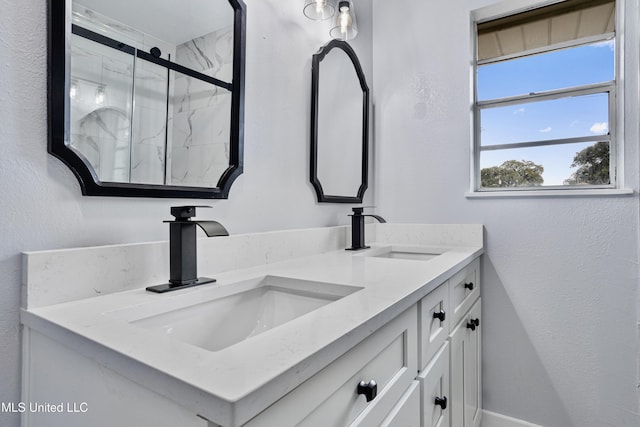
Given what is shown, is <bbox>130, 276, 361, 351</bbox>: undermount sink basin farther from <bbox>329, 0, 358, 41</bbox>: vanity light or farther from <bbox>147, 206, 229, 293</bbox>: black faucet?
<bbox>329, 0, 358, 41</bbox>: vanity light

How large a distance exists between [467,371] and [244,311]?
100cm

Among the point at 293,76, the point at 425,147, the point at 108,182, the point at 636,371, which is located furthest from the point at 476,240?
the point at 108,182

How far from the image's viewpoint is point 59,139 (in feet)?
2.48

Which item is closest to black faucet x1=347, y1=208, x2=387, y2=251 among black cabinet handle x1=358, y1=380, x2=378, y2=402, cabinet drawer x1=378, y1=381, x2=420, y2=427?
cabinet drawer x1=378, y1=381, x2=420, y2=427

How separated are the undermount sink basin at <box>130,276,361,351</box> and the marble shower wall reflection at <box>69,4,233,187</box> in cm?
36

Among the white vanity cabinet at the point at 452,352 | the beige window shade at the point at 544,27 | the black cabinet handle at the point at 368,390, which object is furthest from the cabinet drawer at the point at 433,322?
the beige window shade at the point at 544,27

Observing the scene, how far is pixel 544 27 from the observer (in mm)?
1742

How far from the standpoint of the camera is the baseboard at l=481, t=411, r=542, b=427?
1653mm

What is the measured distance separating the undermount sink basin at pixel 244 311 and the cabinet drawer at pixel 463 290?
0.52 meters

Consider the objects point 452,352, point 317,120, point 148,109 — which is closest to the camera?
point 148,109

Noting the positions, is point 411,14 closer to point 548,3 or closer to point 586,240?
point 548,3

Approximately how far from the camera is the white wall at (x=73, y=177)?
70 centimetres

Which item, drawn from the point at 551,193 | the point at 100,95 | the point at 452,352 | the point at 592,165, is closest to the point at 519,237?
the point at 551,193

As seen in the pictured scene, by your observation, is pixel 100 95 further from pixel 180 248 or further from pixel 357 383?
pixel 357 383
